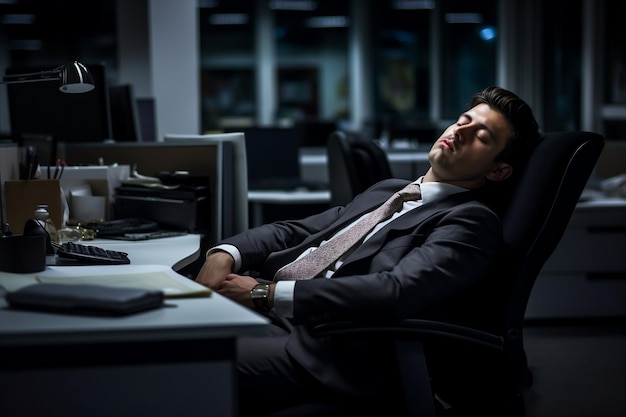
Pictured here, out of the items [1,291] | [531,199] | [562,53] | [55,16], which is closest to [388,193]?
[531,199]

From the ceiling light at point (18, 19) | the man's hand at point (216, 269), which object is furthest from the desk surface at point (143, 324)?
the ceiling light at point (18, 19)

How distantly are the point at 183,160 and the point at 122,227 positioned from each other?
1.49ft

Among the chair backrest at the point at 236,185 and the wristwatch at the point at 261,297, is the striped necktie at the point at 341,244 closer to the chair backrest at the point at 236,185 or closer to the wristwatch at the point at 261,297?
the wristwatch at the point at 261,297

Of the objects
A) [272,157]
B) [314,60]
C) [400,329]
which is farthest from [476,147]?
[314,60]

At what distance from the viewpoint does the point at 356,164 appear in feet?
11.8

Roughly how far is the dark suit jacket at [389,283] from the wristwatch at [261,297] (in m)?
0.10

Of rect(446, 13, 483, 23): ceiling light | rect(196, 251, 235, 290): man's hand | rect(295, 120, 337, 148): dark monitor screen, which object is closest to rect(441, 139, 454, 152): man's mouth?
rect(196, 251, 235, 290): man's hand

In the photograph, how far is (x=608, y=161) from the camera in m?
5.11

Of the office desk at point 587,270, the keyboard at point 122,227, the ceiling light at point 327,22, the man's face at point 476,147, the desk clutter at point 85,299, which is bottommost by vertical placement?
the office desk at point 587,270

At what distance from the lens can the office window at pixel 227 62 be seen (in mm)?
12844

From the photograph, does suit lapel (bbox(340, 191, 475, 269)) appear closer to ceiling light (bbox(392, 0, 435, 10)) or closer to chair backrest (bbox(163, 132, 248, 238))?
chair backrest (bbox(163, 132, 248, 238))

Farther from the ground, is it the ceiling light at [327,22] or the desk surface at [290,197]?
the ceiling light at [327,22]

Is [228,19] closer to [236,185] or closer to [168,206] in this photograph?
[236,185]

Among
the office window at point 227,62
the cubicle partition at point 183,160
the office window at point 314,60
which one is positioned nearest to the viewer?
the cubicle partition at point 183,160
